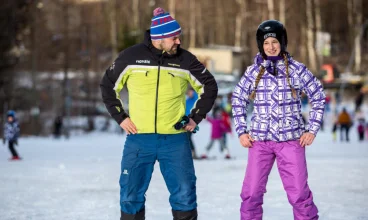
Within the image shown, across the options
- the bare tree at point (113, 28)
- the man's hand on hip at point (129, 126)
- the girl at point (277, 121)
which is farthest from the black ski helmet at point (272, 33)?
the bare tree at point (113, 28)

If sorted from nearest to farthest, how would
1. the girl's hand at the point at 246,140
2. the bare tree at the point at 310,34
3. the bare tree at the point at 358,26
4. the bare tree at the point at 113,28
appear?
1. the girl's hand at the point at 246,140
2. the bare tree at the point at 113,28
3. the bare tree at the point at 310,34
4. the bare tree at the point at 358,26

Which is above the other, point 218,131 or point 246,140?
point 246,140

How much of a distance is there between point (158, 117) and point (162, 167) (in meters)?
0.35

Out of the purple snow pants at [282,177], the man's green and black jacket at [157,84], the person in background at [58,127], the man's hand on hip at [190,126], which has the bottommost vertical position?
the person in background at [58,127]

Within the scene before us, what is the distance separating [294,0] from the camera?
53.1 meters

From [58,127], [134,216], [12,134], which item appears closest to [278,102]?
[134,216]

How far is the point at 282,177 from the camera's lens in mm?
5324

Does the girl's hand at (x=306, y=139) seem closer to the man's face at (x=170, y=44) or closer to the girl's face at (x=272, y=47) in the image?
the girl's face at (x=272, y=47)

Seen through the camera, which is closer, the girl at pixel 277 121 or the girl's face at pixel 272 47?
the girl at pixel 277 121

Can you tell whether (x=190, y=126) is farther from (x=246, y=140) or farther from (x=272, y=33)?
(x=272, y=33)

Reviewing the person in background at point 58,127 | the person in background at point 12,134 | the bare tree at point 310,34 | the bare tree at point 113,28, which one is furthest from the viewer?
the bare tree at point 310,34

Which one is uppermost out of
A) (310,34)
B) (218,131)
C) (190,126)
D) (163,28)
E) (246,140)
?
(310,34)

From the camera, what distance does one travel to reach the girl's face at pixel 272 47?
5.36m

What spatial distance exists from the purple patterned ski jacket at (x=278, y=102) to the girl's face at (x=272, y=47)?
2.6 inches
